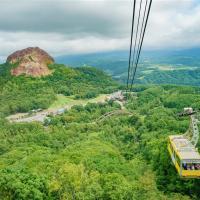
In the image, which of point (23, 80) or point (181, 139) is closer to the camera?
point (181, 139)

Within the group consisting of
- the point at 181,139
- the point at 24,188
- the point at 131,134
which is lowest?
the point at 131,134

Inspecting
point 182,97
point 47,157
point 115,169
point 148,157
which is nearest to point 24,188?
point 115,169

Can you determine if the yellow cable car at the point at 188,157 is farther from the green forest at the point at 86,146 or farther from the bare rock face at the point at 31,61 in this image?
the bare rock face at the point at 31,61

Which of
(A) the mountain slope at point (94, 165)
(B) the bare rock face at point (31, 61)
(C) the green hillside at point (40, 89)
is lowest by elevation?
(A) the mountain slope at point (94, 165)

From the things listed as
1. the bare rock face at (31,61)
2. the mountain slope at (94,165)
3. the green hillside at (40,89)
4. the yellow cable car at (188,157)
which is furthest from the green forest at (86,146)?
the yellow cable car at (188,157)

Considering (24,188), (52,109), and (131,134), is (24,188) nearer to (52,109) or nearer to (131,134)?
(131,134)

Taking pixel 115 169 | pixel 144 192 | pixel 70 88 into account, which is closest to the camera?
pixel 144 192

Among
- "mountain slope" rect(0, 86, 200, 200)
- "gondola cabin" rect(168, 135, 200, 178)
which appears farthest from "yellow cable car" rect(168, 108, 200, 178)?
"mountain slope" rect(0, 86, 200, 200)

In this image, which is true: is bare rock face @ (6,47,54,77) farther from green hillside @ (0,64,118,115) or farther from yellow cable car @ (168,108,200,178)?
yellow cable car @ (168,108,200,178)
